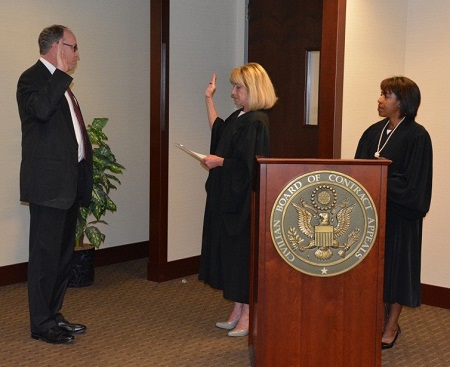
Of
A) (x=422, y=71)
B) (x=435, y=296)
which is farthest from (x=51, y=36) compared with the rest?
(x=435, y=296)

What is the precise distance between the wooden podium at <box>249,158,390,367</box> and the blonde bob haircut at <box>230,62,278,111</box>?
3.67 ft

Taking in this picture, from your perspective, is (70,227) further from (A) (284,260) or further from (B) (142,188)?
(B) (142,188)

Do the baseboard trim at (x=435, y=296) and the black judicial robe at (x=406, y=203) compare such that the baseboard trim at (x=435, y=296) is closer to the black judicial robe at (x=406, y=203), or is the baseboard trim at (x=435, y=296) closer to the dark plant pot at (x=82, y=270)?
the black judicial robe at (x=406, y=203)

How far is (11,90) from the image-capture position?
5.32 metres

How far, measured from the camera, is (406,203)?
381 centimetres

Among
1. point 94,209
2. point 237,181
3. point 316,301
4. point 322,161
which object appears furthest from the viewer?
point 94,209

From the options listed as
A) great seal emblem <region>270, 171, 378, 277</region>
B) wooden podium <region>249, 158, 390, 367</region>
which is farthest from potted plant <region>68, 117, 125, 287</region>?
great seal emblem <region>270, 171, 378, 277</region>

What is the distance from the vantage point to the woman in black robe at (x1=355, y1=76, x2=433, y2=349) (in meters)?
3.82

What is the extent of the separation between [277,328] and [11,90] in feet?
10.2

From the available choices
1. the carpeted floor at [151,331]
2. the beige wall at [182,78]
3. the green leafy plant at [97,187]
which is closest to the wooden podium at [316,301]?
the carpeted floor at [151,331]

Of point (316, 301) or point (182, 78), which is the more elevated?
point (182, 78)

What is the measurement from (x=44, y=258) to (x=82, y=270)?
53.1 inches

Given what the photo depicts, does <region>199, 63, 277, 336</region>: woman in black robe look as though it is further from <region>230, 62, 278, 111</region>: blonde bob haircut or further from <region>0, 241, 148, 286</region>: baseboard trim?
<region>0, 241, 148, 286</region>: baseboard trim

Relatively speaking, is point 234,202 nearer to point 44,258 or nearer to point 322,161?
point 44,258
